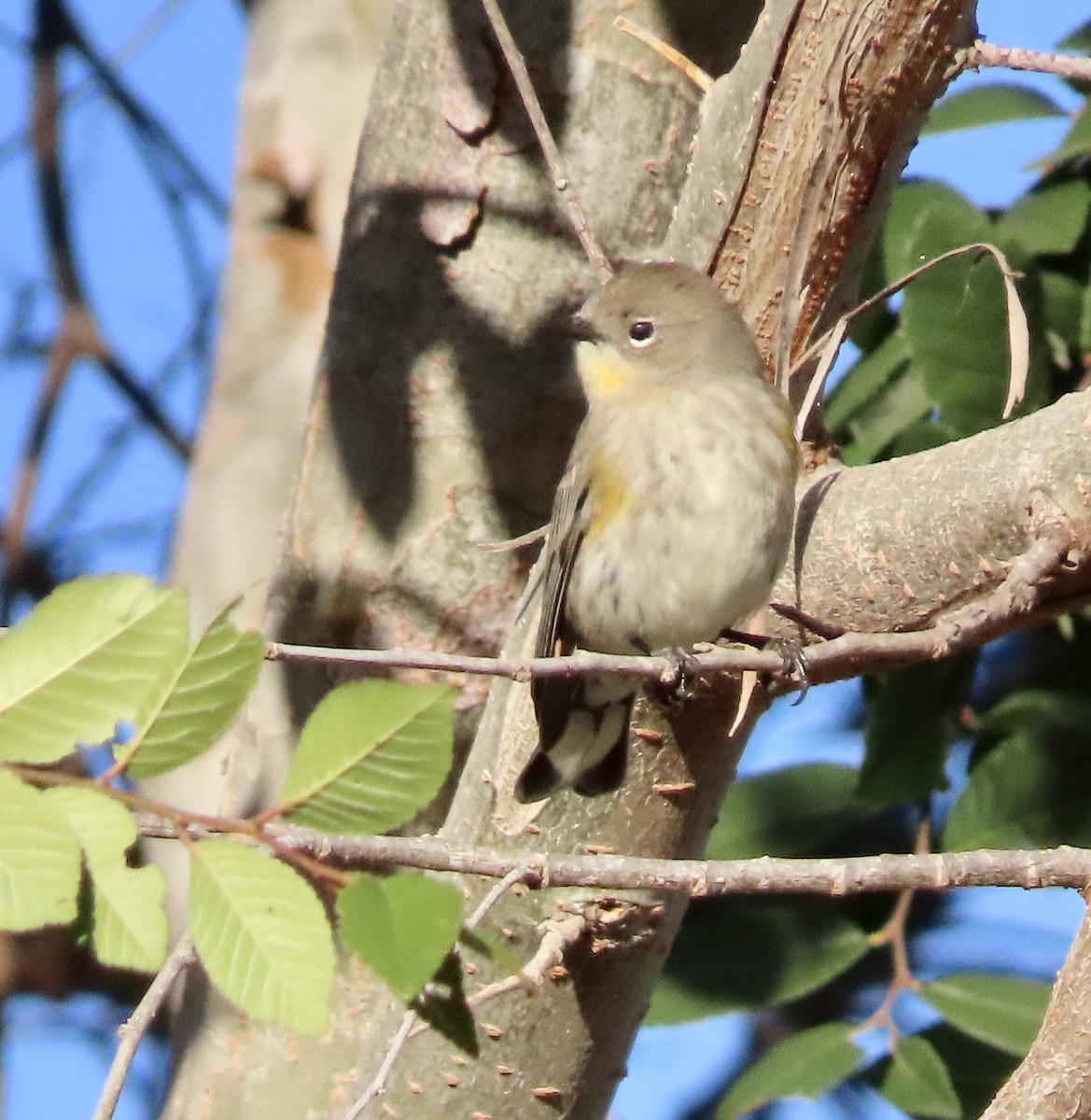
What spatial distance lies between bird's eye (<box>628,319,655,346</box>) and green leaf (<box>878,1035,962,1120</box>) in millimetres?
1435

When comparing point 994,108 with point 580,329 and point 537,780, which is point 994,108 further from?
point 537,780

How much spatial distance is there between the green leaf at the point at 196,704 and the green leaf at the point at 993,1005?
83.2 inches

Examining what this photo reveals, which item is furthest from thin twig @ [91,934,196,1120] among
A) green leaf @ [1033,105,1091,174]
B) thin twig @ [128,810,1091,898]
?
green leaf @ [1033,105,1091,174]

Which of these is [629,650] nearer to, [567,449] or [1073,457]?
[567,449]

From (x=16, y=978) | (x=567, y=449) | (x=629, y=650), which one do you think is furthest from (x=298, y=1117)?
(x=16, y=978)

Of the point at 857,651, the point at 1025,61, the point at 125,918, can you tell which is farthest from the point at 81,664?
the point at 1025,61

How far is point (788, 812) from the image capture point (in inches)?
127

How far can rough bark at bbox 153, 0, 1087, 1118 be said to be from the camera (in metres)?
2.50

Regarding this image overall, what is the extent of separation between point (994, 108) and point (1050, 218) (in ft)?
1.10

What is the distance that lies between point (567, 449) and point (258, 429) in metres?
1.46

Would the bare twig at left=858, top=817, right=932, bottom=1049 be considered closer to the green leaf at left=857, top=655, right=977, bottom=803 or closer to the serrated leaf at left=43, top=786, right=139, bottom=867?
the green leaf at left=857, top=655, right=977, bottom=803

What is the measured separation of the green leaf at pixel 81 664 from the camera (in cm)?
116

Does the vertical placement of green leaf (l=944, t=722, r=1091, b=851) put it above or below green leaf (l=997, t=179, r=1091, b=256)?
below

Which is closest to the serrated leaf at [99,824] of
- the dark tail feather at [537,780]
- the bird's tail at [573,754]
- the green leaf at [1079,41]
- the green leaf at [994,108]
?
the bird's tail at [573,754]
